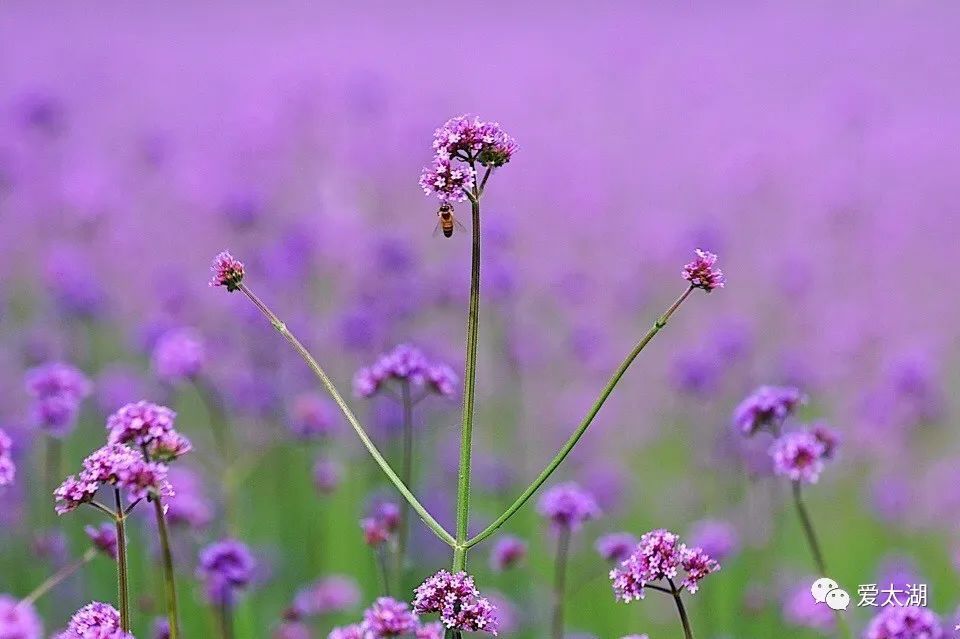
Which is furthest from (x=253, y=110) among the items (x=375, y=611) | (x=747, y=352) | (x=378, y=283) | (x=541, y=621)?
(x=375, y=611)

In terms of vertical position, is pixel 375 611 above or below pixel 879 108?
below

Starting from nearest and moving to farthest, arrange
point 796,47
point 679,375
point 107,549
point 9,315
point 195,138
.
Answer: point 107,549
point 679,375
point 9,315
point 195,138
point 796,47

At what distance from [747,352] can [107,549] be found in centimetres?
Result: 256

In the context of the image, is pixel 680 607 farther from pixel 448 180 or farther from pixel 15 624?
pixel 15 624

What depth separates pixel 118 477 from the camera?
139 cm

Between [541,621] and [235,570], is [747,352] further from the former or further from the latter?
[235,570]

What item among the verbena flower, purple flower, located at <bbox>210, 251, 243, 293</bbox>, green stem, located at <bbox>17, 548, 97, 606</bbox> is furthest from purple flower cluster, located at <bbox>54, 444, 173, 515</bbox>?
the verbena flower

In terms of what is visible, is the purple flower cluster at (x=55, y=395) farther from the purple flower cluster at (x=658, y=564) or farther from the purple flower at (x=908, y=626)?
the purple flower at (x=908, y=626)

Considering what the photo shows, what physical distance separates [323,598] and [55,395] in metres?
0.70

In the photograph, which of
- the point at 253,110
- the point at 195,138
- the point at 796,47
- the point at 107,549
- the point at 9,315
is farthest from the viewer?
the point at 796,47

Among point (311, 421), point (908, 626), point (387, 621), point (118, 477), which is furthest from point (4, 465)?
point (311, 421)

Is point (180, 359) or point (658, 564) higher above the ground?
point (180, 359)

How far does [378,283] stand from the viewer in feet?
12.3

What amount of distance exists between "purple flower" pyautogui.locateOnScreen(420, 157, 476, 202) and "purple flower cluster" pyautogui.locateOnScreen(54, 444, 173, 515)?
0.48m
